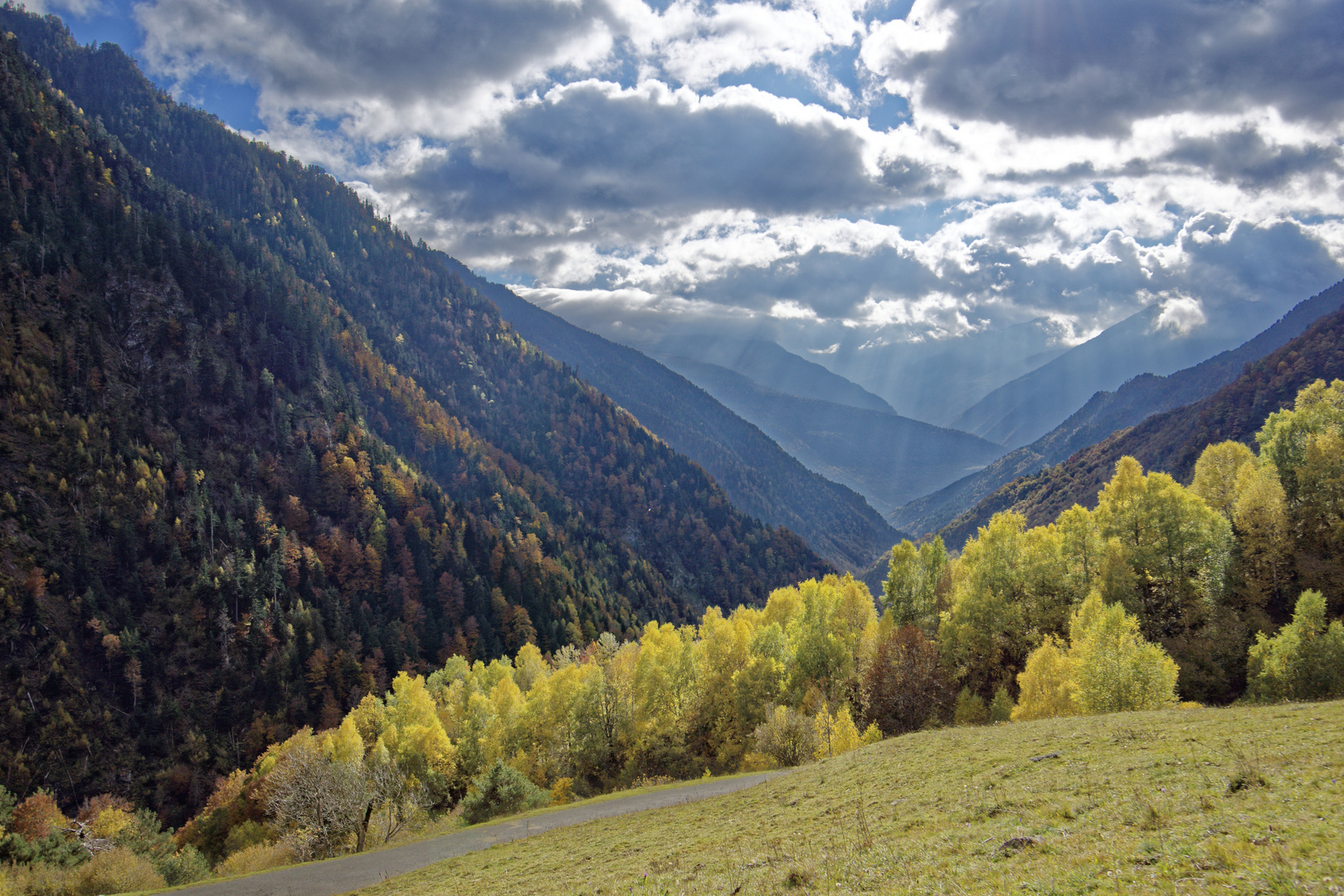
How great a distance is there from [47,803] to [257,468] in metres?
109

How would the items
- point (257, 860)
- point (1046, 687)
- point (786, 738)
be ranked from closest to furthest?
1. point (1046, 687)
2. point (257, 860)
3. point (786, 738)

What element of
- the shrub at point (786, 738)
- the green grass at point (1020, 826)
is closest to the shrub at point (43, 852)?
the green grass at point (1020, 826)

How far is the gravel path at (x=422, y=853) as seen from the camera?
3394 cm

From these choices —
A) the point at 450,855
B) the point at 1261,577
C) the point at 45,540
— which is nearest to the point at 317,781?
the point at 450,855

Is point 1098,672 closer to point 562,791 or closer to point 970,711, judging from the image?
point 970,711

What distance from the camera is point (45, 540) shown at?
130 m

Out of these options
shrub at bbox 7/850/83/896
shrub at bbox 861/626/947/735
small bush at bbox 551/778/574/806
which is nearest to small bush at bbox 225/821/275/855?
shrub at bbox 7/850/83/896

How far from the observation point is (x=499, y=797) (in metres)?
52.2

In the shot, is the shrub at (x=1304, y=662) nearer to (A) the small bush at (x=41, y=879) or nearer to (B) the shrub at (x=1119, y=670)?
(B) the shrub at (x=1119, y=670)

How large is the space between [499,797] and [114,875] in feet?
92.3

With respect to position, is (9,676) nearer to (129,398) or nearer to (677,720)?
(129,398)

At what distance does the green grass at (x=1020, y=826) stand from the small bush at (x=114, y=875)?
100ft

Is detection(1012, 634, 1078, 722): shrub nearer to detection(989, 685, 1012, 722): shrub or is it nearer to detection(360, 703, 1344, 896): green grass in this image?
detection(989, 685, 1012, 722): shrub

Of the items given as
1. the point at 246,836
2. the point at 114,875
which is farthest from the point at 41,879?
the point at 246,836
